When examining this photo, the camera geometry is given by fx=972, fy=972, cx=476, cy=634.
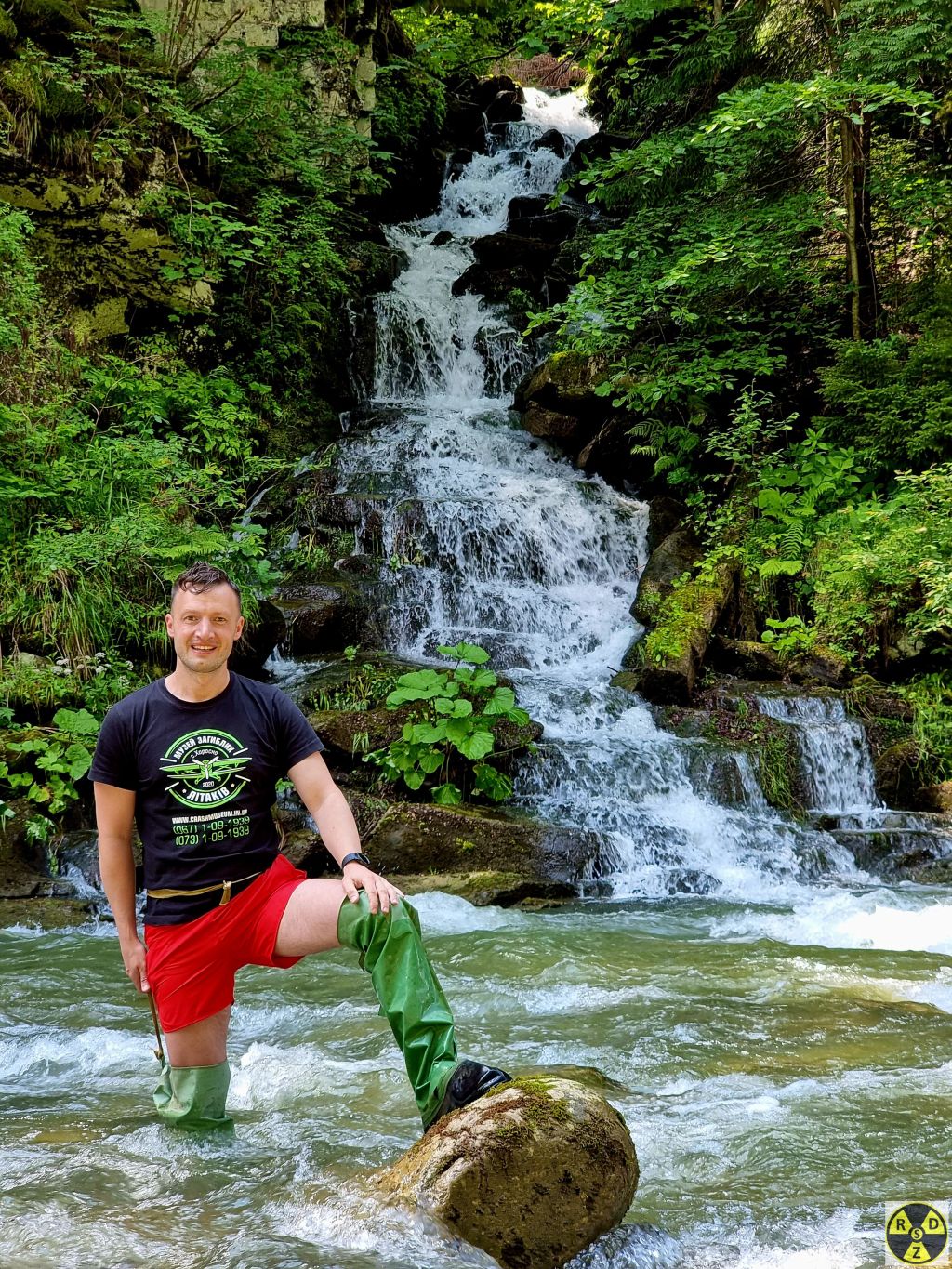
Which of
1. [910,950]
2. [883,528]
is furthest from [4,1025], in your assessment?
[883,528]

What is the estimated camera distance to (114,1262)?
2.55m

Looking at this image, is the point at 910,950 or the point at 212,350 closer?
the point at 910,950

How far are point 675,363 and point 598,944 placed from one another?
8.79 m

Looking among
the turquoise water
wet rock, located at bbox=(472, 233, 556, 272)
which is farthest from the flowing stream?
wet rock, located at bbox=(472, 233, 556, 272)

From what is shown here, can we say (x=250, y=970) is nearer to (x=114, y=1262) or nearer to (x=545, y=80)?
(x=114, y=1262)

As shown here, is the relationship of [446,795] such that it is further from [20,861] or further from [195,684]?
[195,684]

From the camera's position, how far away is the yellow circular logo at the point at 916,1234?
2594 mm

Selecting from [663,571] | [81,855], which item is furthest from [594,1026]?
[663,571]

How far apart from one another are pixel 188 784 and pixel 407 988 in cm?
89

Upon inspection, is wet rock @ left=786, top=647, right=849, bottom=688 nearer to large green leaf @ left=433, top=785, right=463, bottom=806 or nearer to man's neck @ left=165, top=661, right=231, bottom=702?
large green leaf @ left=433, top=785, right=463, bottom=806

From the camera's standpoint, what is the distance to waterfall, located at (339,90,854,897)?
8.23 m

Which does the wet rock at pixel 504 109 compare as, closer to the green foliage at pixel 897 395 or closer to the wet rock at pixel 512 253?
the wet rock at pixel 512 253

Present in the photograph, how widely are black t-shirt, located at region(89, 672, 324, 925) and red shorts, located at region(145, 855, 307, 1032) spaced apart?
53mm

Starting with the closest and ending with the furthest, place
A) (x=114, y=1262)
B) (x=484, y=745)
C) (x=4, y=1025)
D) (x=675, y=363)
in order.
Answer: (x=114, y=1262) < (x=4, y=1025) < (x=484, y=745) < (x=675, y=363)
